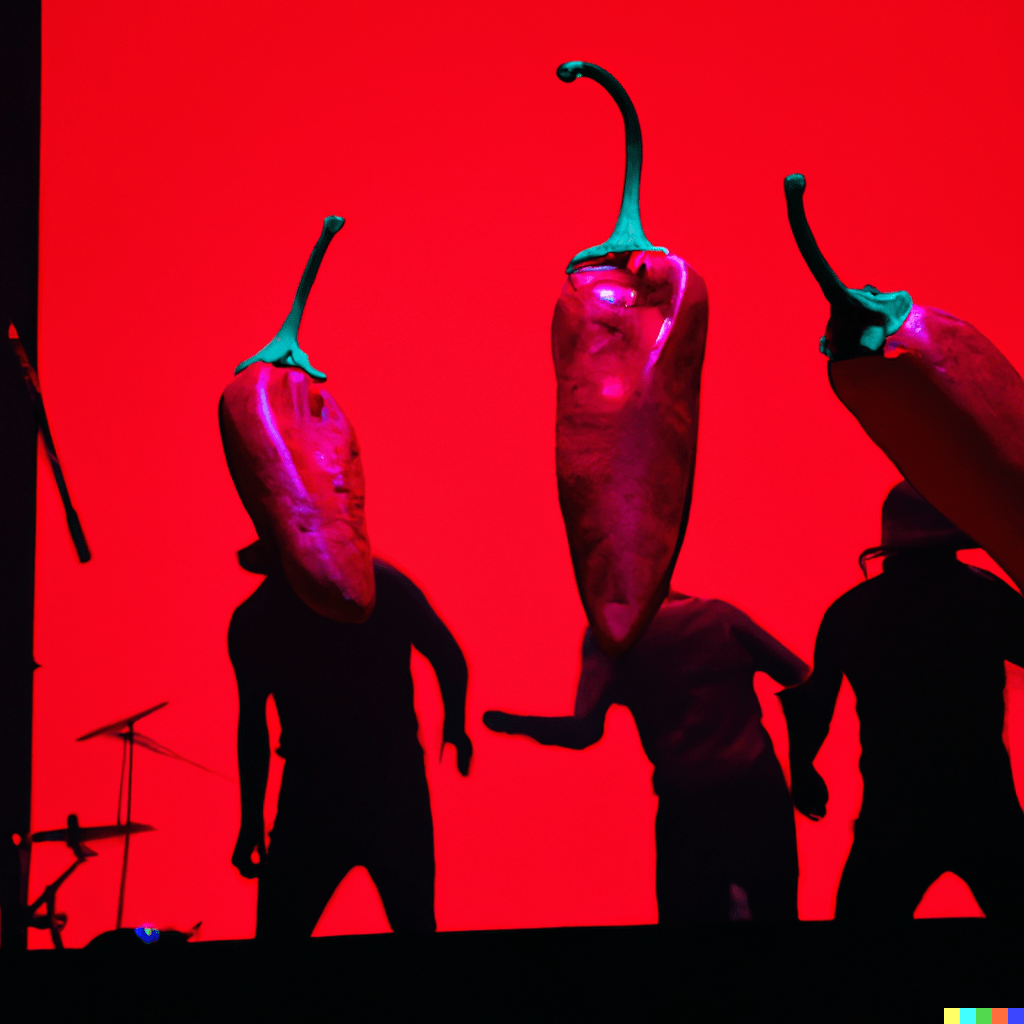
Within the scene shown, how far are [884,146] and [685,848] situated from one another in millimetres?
856

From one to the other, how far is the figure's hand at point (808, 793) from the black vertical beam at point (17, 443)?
32.4 inches

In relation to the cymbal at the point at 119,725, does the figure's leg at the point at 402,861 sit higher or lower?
lower

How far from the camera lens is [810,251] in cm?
75

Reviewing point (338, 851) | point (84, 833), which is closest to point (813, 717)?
point (338, 851)

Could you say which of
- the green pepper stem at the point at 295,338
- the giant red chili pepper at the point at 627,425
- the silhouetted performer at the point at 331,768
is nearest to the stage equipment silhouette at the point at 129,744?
the silhouetted performer at the point at 331,768

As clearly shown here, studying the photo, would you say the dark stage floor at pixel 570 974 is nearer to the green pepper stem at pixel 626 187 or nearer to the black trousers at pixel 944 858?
the black trousers at pixel 944 858

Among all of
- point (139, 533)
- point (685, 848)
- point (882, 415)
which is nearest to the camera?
point (882, 415)

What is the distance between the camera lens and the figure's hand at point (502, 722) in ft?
3.22

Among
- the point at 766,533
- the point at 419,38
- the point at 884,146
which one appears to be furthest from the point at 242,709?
the point at 884,146

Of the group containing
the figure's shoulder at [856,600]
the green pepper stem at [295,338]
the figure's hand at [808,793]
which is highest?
the green pepper stem at [295,338]

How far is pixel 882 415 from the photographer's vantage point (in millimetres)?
759

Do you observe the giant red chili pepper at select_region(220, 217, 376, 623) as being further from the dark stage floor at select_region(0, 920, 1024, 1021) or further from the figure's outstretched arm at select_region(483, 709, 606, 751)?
the dark stage floor at select_region(0, 920, 1024, 1021)

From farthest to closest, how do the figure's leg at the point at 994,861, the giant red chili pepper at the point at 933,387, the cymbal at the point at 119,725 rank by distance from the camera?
the cymbal at the point at 119,725
the figure's leg at the point at 994,861
the giant red chili pepper at the point at 933,387

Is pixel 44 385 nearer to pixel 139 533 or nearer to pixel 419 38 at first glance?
pixel 139 533
